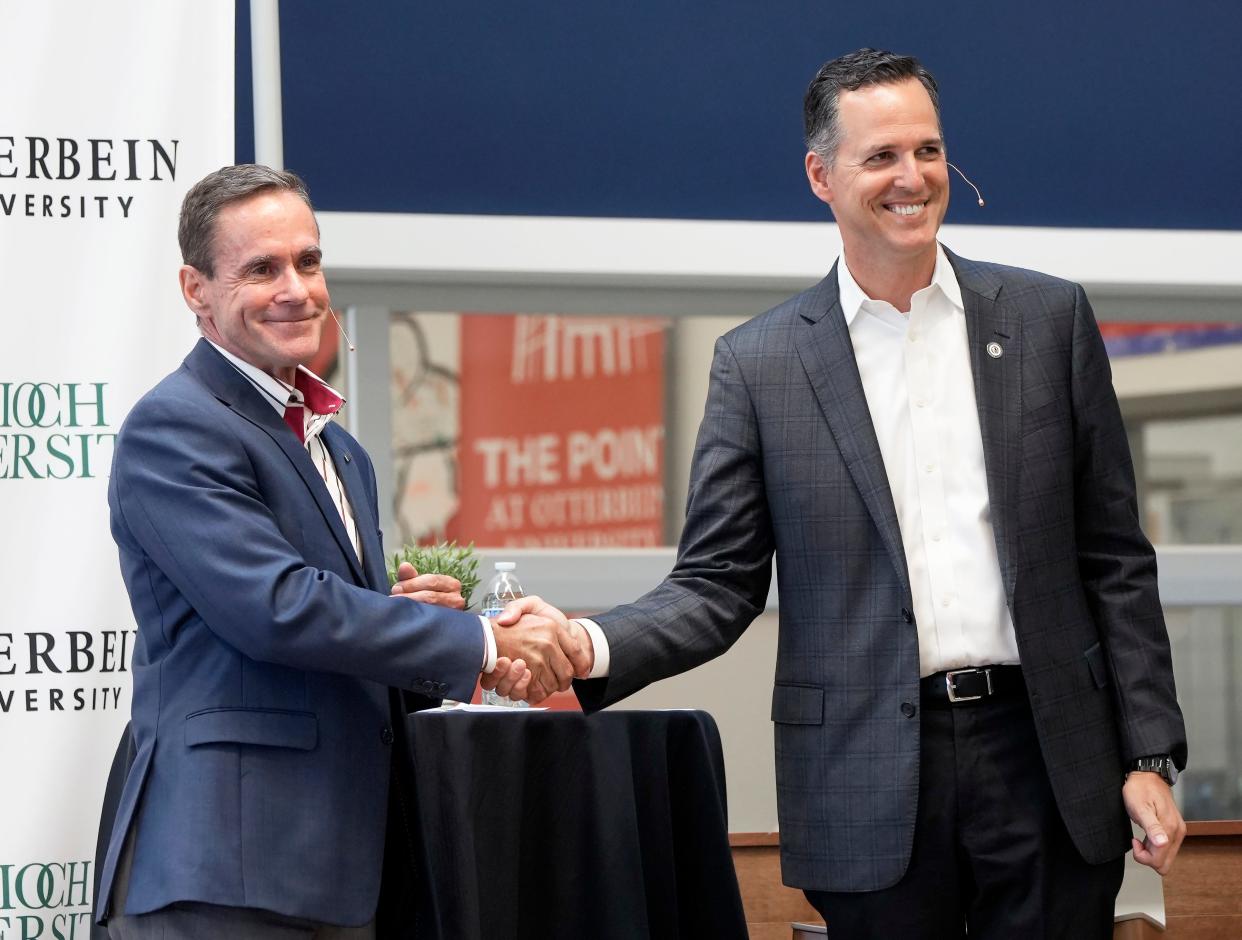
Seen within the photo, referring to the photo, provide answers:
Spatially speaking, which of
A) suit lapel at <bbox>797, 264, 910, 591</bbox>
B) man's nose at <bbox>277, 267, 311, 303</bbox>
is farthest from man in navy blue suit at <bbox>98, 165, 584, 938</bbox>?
suit lapel at <bbox>797, 264, 910, 591</bbox>

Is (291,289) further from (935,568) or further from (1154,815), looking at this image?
(1154,815)

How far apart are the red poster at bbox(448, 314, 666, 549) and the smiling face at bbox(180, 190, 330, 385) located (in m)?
2.24

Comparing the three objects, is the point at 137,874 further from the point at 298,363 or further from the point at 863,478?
the point at 863,478

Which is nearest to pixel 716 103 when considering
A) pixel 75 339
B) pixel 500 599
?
pixel 500 599

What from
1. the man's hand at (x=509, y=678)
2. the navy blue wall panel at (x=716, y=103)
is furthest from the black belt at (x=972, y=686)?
the navy blue wall panel at (x=716, y=103)

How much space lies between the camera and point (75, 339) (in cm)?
276

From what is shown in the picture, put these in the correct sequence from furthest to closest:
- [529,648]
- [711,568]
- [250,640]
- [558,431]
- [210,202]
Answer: [558,431] → [529,648] → [711,568] → [210,202] → [250,640]

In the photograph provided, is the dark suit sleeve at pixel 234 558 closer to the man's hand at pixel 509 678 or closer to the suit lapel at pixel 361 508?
the suit lapel at pixel 361 508

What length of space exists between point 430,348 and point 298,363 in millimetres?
2248

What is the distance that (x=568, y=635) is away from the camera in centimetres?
231

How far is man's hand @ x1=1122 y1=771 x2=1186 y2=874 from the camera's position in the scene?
76.9 inches

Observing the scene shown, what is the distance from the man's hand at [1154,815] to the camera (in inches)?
76.9

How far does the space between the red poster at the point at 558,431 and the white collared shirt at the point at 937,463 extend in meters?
2.32

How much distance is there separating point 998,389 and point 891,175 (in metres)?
0.31
